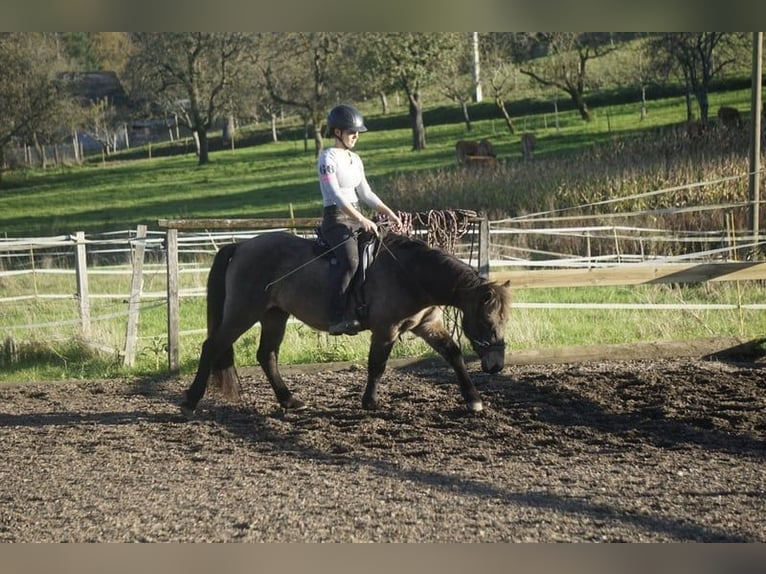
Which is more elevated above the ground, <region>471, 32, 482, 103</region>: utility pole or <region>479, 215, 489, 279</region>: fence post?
<region>471, 32, 482, 103</region>: utility pole

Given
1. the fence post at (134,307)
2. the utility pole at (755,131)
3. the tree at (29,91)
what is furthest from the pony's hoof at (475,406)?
the tree at (29,91)

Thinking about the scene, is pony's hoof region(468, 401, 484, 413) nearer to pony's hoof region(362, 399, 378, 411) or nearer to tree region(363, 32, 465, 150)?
pony's hoof region(362, 399, 378, 411)

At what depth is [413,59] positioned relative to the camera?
117 ft

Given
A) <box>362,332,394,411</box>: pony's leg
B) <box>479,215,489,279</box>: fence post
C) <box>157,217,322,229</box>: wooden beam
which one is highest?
<box>157,217,322,229</box>: wooden beam

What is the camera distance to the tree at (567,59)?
37.2 m

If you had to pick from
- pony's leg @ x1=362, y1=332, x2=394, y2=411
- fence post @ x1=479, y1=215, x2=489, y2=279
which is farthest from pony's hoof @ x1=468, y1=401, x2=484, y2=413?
fence post @ x1=479, y1=215, x2=489, y2=279

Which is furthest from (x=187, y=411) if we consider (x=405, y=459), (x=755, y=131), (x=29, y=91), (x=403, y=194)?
(x=29, y=91)

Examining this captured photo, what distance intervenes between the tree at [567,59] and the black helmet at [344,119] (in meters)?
30.7

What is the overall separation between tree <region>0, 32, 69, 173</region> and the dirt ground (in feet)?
→ 86.3

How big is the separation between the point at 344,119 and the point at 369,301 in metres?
1.34

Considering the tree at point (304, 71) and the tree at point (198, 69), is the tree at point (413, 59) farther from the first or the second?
the tree at point (198, 69)

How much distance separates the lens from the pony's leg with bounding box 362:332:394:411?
7137 millimetres

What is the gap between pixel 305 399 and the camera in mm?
7816

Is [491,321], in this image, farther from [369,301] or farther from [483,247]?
[483,247]
